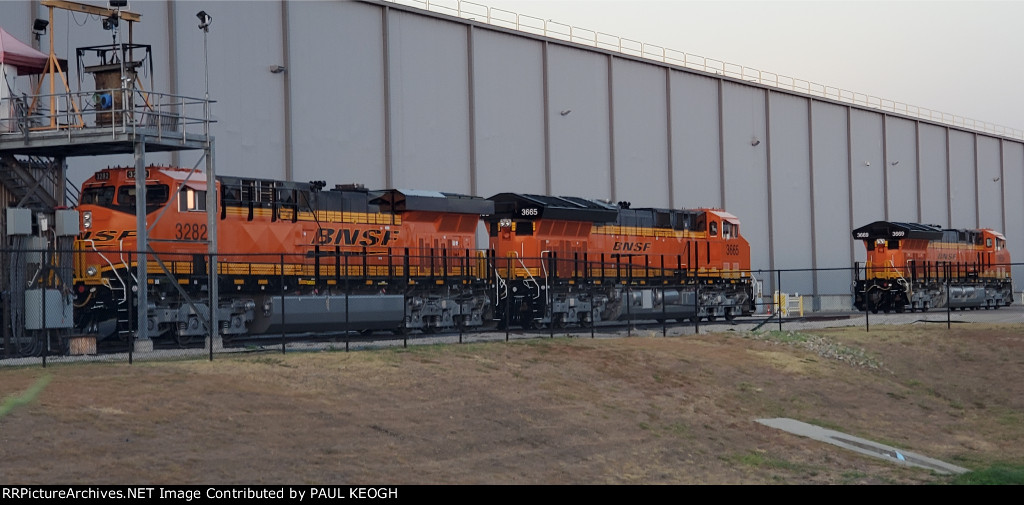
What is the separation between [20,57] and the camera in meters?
29.0

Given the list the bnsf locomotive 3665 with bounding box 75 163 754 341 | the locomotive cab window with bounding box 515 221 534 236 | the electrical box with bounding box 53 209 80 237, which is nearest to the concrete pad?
the bnsf locomotive 3665 with bounding box 75 163 754 341

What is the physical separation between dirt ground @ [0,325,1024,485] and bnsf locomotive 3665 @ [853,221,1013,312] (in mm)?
25142

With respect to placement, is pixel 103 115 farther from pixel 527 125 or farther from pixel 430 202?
pixel 527 125

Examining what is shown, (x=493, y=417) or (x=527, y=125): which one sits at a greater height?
(x=527, y=125)

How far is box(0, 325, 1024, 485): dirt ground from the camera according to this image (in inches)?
611

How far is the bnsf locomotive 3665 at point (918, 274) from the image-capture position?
5528 centimetres

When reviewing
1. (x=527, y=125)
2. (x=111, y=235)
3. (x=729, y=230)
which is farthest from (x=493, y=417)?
(x=527, y=125)

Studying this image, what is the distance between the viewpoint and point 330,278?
3200cm

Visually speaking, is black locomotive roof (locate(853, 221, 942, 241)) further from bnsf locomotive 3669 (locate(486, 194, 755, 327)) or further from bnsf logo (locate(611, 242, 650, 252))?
bnsf logo (locate(611, 242, 650, 252))

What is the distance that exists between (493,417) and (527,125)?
109 ft

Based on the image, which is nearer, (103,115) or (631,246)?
(103,115)

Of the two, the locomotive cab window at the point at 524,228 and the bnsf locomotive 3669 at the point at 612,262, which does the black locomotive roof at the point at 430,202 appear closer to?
the locomotive cab window at the point at 524,228
